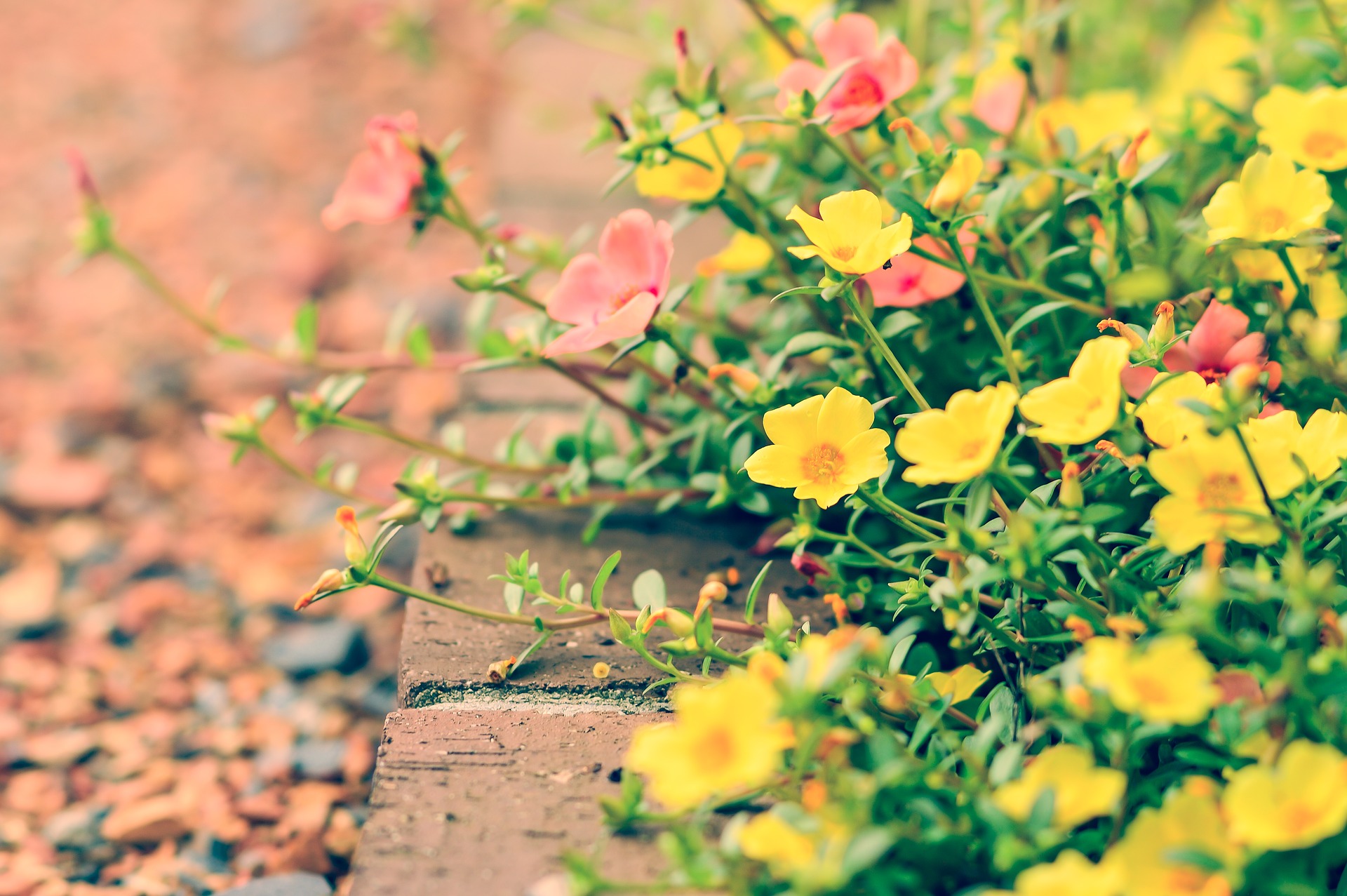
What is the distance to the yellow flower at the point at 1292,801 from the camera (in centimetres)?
56

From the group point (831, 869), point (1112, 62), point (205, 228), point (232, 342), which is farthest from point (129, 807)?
point (1112, 62)

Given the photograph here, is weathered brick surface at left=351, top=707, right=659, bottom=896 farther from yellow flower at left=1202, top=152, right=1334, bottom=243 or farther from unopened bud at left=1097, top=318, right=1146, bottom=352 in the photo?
yellow flower at left=1202, top=152, right=1334, bottom=243

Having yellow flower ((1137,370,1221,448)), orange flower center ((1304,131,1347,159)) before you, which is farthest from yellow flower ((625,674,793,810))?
orange flower center ((1304,131,1347,159))

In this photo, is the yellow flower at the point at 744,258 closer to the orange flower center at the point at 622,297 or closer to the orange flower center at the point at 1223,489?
the orange flower center at the point at 622,297

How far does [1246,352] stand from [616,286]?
0.52m

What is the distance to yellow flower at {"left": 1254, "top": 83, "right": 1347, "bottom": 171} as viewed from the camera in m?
0.88

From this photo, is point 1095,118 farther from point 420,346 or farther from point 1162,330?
point 420,346

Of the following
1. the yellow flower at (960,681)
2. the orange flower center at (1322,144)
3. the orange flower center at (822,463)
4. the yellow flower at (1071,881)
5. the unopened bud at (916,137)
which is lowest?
the yellow flower at (960,681)

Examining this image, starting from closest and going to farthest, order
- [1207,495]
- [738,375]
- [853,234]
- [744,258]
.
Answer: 1. [1207,495]
2. [853,234]
3. [738,375]
4. [744,258]

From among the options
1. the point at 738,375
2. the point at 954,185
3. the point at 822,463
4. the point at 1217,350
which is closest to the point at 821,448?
the point at 822,463

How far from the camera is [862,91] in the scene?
3.14ft

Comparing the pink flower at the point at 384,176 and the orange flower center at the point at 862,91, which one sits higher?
the orange flower center at the point at 862,91

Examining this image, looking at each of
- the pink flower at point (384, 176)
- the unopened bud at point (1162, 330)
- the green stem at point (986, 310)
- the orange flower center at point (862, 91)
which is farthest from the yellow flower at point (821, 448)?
the pink flower at point (384, 176)

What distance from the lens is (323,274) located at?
201 cm
